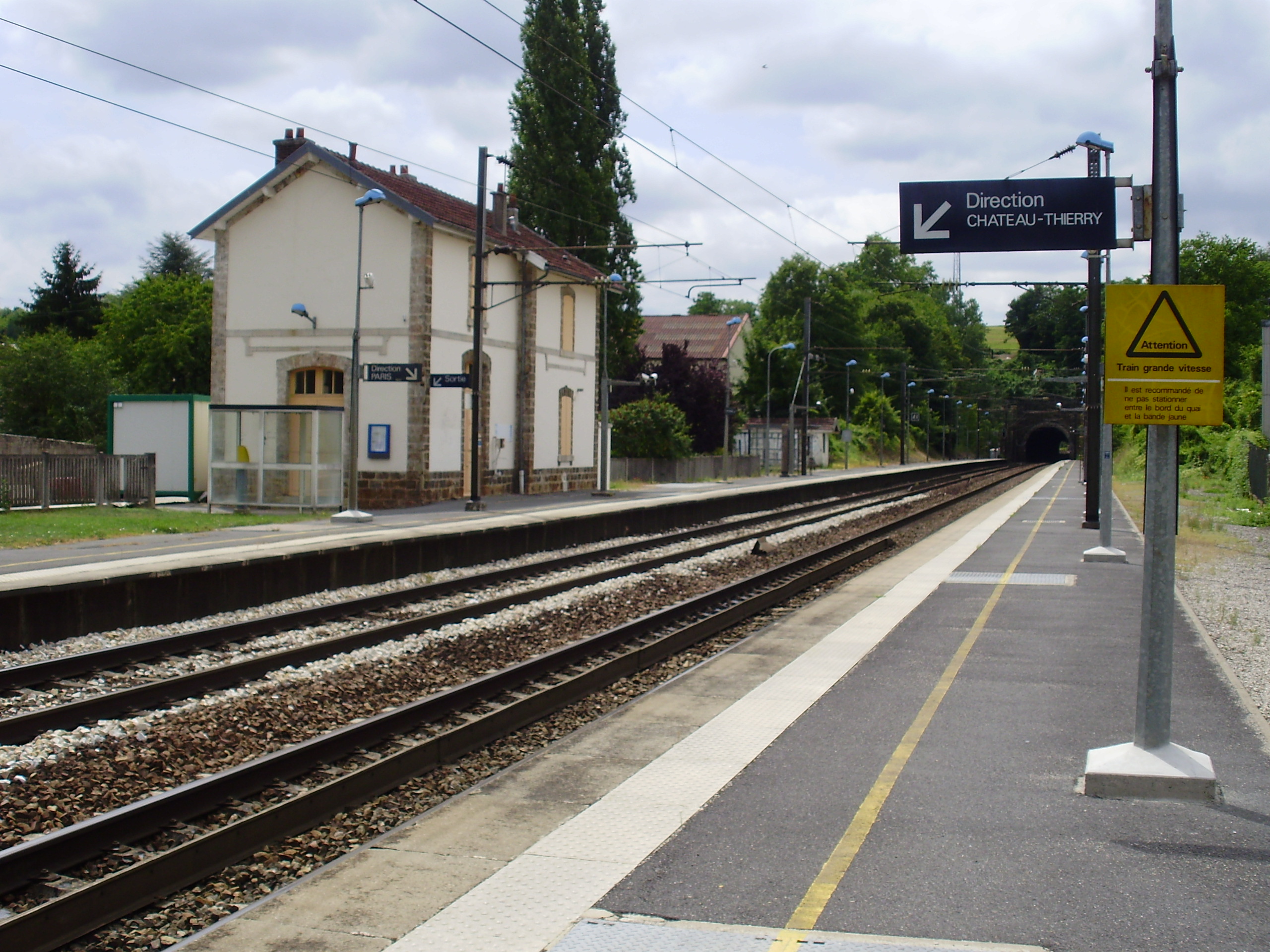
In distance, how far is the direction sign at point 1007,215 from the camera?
832 centimetres

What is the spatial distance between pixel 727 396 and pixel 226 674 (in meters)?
50.3

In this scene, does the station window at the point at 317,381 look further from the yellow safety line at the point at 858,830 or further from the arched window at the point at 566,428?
the yellow safety line at the point at 858,830

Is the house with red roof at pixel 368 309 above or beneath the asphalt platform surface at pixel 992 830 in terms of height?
above

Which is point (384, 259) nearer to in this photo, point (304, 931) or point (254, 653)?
point (254, 653)

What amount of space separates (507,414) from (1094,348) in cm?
1751

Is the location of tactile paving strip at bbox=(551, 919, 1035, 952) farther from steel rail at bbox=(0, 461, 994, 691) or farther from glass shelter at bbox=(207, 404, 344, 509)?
glass shelter at bbox=(207, 404, 344, 509)

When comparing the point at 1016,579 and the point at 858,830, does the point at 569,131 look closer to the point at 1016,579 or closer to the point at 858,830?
the point at 1016,579

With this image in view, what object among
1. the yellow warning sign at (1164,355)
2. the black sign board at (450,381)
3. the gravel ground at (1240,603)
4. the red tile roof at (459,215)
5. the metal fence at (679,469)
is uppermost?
the red tile roof at (459,215)

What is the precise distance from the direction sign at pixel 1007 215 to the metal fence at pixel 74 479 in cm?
1995

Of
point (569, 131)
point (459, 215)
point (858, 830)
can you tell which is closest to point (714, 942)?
point (858, 830)

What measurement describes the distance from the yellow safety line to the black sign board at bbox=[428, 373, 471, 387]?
725 inches

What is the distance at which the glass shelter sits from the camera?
2617 cm

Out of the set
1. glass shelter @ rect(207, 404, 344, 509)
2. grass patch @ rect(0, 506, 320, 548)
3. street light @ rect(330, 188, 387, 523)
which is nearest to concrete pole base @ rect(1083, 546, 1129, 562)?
street light @ rect(330, 188, 387, 523)

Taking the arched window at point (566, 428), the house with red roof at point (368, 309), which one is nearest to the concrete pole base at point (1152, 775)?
the house with red roof at point (368, 309)
